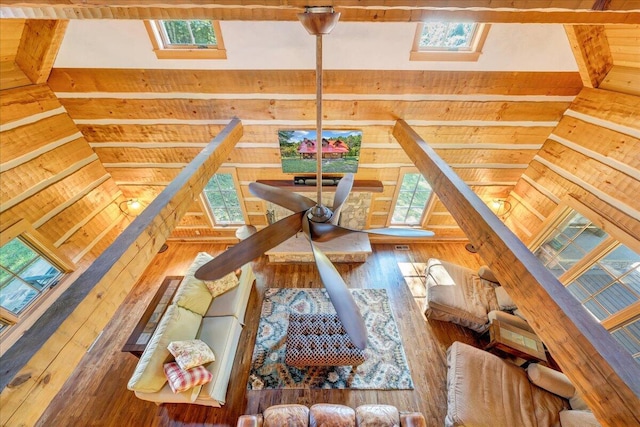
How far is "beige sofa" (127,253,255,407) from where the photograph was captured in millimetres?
2895

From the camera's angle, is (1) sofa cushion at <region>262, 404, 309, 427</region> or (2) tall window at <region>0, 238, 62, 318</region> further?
(2) tall window at <region>0, 238, 62, 318</region>

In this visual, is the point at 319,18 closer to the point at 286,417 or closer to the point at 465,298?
the point at 286,417

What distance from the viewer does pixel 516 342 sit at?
3408 millimetres

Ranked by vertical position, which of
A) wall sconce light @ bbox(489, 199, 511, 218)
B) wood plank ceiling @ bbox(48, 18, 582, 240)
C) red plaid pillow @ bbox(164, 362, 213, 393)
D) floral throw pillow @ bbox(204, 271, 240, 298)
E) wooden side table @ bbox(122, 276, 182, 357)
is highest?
wood plank ceiling @ bbox(48, 18, 582, 240)

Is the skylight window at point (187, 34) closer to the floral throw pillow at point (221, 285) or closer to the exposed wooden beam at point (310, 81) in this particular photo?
the exposed wooden beam at point (310, 81)

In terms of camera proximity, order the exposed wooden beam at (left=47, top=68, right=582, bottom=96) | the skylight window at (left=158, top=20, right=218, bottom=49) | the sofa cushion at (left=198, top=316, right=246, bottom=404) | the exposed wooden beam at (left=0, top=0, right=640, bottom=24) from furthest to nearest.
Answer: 1. the exposed wooden beam at (left=47, top=68, right=582, bottom=96)
2. the skylight window at (left=158, top=20, right=218, bottom=49)
3. the sofa cushion at (left=198, top=316, right=246, bottom=404)
4. the exposed wooden beam at (left=0, top=0, right=640, bottom=24)

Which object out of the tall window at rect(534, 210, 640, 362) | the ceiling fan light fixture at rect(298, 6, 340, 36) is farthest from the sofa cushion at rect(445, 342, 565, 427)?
the ceiling fan light fixture at rect(298, 6, 340, 36)

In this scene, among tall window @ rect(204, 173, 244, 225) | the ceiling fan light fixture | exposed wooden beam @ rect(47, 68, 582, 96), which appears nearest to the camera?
the ceiling fan light fixture

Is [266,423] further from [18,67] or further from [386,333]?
[18,67]

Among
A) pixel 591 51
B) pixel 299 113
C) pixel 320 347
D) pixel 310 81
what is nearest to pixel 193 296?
pixel 320 347

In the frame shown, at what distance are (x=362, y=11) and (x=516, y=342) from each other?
4716 mm

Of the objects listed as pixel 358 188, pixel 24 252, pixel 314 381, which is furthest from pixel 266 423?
pixel 24 252

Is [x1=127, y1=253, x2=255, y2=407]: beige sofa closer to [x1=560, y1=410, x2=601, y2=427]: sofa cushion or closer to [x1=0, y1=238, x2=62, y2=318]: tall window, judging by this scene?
[x1=0, y1=238, x2=62, y2=318]: tall window

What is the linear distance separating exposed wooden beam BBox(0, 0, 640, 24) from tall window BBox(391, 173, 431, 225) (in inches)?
107
